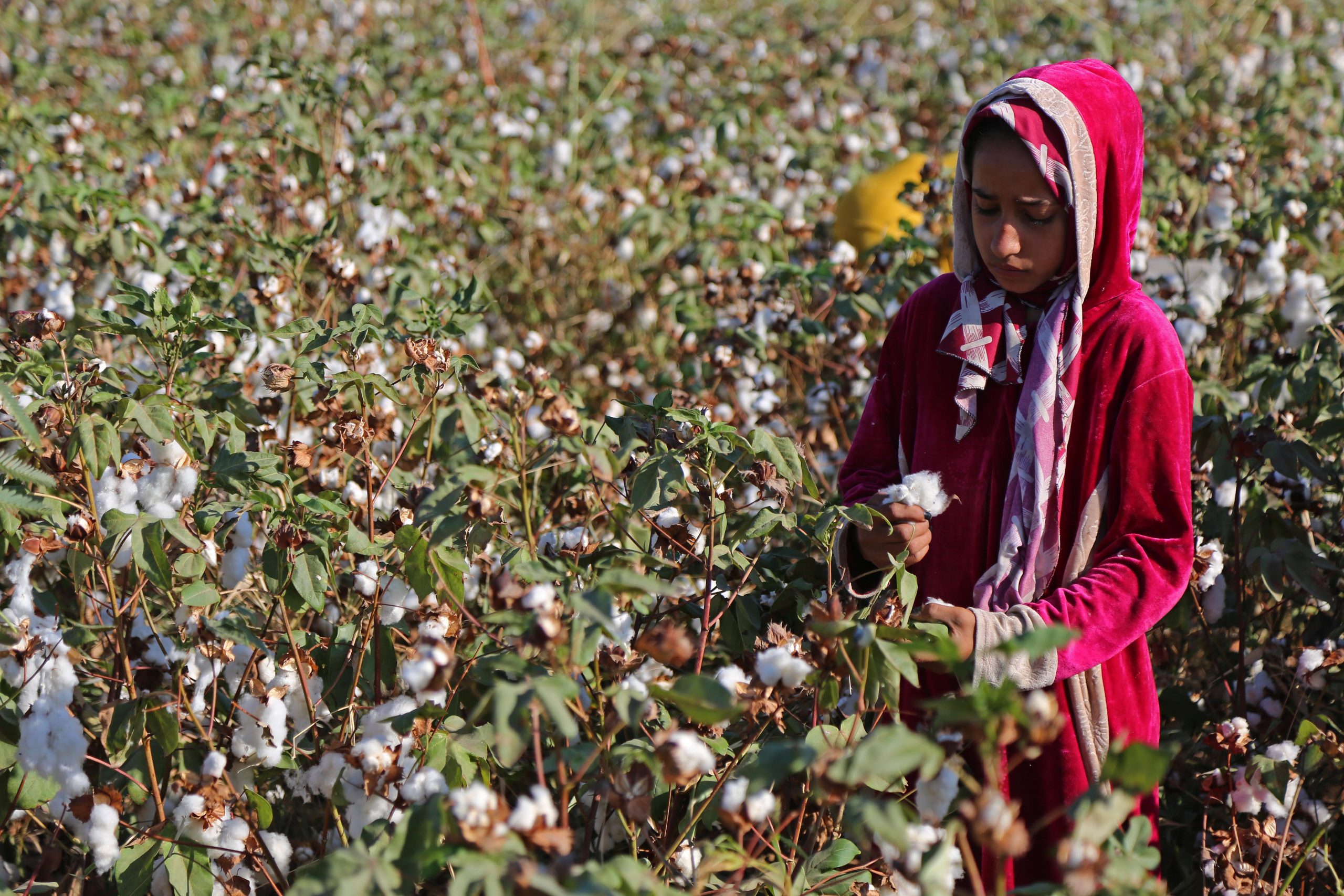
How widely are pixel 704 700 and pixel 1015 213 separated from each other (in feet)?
2.31

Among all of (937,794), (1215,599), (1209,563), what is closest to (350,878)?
(937,794)

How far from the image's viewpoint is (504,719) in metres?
0.86

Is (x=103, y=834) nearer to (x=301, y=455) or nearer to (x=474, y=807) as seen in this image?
(x=301, y=455)

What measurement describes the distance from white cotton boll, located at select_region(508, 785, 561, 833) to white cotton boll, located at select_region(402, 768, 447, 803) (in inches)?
9.5

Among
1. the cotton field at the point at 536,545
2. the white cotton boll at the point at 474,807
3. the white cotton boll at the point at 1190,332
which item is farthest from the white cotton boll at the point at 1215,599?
the white cotton boll at the point at 474,807

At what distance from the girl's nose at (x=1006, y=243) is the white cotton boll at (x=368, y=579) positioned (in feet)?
2.77

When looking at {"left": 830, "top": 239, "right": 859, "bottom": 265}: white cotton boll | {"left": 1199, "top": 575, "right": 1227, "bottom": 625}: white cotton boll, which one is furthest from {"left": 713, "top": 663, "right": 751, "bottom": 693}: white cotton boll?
{"left": 830, "top": 239, "right": 859, "bottom": 265}: white cotton boll

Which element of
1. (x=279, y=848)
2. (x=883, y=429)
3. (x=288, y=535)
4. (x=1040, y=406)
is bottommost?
(x=279, y=848)

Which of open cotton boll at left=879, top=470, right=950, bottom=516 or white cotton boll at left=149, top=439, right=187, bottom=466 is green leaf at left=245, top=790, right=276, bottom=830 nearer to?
white cotton boll at left=149, top=439, right=187, bottom=466

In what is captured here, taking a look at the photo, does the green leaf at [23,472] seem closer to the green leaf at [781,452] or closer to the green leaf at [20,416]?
the green leaf at [20,416]

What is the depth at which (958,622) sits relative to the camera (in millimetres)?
1208

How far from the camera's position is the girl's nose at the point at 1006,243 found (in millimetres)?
1286

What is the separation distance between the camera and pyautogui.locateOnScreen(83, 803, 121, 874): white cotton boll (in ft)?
4.51

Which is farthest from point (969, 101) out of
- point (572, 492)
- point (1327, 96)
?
point (572, 492)
